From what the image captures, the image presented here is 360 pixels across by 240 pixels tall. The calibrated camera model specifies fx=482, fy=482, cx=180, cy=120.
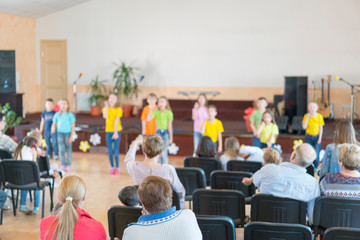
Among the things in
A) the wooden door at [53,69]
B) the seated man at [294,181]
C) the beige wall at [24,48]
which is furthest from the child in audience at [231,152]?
the wooden door at [53,69]

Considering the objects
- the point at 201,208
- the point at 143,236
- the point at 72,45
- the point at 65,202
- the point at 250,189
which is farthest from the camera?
the point at 72,45

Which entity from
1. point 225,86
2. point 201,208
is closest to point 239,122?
point 225,86

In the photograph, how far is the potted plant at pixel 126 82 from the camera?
1401 centimetres

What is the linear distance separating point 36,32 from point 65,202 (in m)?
13.1

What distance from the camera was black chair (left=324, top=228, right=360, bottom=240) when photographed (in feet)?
9.59

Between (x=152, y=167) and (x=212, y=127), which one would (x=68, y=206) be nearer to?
(x=152, y=167)

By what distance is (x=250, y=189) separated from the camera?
5172 millimetres

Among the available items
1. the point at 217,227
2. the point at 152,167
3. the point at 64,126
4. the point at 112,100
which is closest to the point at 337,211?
the point at 217,227

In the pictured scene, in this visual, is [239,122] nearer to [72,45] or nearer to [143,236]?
[72,45]

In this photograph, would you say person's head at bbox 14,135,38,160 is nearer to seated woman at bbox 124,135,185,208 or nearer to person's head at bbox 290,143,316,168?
seated woman at bbox 124,135,185,208

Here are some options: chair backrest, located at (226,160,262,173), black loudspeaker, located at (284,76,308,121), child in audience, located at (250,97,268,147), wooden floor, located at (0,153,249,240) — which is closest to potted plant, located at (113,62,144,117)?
wooden floor, located at (0,153,249,240)

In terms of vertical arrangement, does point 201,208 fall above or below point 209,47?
below

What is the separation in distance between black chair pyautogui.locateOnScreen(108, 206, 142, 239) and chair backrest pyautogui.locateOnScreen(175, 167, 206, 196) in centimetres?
163

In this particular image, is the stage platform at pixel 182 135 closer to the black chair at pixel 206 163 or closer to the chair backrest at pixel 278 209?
the black chair at pixel 206 163
